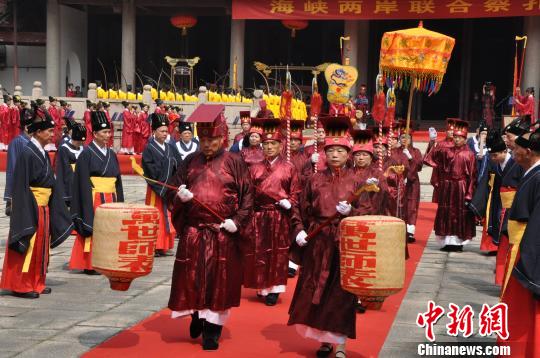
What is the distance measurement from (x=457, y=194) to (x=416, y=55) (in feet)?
6.29

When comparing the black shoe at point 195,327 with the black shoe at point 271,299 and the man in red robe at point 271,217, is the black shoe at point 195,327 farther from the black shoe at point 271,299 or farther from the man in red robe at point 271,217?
the man in red robe at point 271,217

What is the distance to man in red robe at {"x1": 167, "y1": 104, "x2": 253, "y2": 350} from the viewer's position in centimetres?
561

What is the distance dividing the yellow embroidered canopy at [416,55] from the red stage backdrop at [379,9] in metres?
14.7

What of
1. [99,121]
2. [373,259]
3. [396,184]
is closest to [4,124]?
[396,184]

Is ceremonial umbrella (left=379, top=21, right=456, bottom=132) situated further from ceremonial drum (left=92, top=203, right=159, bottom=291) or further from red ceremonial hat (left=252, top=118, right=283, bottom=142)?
ceremonial drum (left=92, top=203, right=159, bottom=291)

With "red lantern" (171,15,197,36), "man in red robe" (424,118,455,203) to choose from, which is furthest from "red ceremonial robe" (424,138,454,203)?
"red lantern" (171,15,197,36)

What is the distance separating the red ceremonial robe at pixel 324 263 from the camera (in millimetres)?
5336

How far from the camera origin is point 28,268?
7145 mm

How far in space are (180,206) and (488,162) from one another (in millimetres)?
5212

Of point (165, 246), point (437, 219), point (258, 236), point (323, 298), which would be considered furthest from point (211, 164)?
point (437, 219)

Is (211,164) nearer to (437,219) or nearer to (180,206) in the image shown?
(180,206)

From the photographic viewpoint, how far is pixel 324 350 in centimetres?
548

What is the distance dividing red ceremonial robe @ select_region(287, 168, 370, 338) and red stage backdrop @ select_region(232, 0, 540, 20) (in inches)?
763

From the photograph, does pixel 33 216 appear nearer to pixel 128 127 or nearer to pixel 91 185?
pixel 91 185
